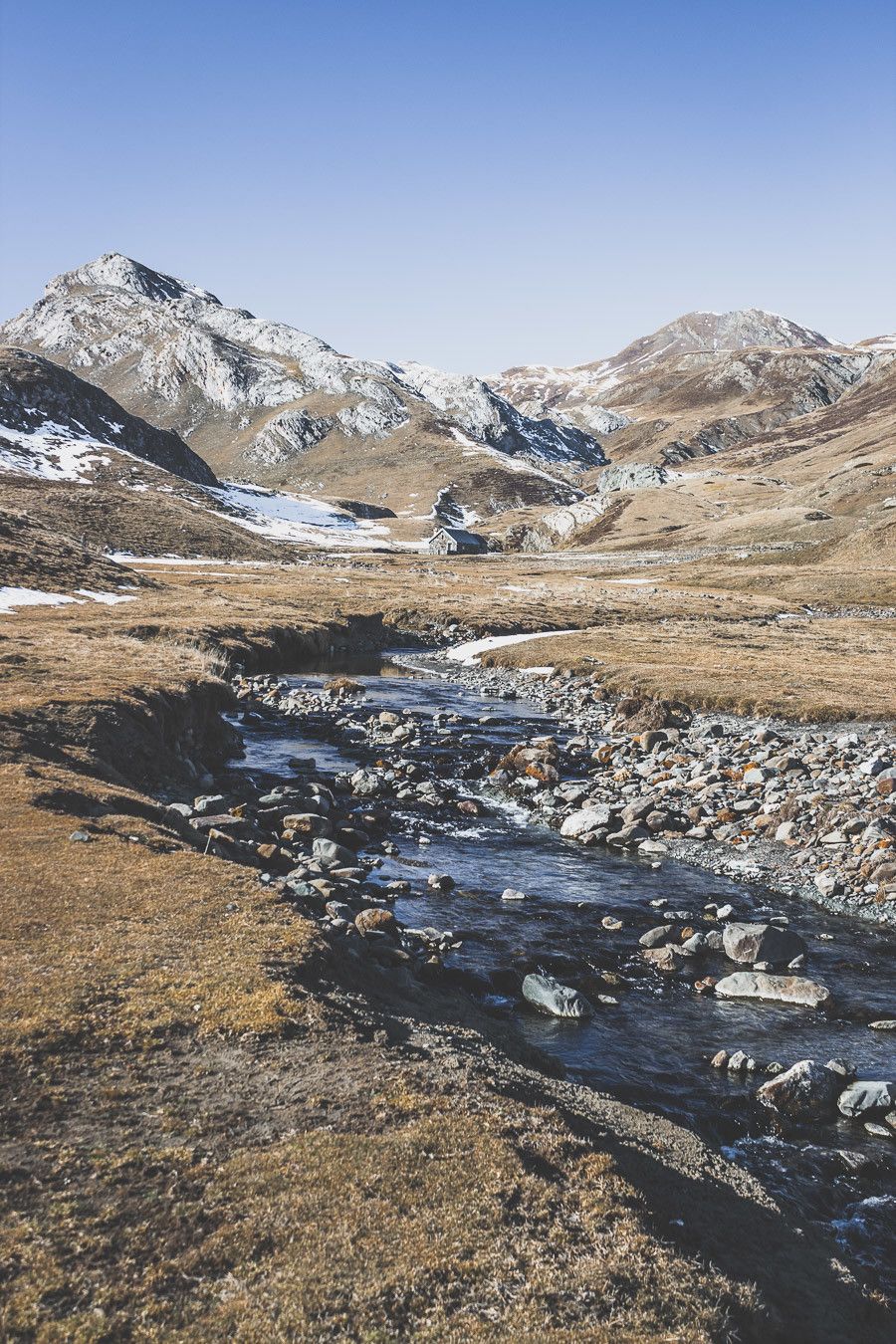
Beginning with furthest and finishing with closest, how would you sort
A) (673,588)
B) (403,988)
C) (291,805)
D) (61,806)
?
(673,588), (291,805), (61,806), (403,988)

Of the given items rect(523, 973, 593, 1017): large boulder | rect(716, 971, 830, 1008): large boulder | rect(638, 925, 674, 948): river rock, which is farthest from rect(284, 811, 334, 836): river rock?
rect(716, 971, 830, 1008): large boulder

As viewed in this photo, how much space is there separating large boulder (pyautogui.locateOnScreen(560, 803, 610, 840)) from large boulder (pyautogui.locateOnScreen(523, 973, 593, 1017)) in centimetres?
1095

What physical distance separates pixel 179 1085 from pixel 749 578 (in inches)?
5513

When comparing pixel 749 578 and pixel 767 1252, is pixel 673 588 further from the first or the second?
pixel 767 1252

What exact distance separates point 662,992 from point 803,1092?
4.25 m

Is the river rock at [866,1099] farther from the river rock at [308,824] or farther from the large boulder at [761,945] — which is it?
the river rock at [308,824]

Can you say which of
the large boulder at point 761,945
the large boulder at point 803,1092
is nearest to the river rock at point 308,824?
the large boulder at point 761,945

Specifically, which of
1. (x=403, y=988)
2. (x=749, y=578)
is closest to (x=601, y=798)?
(x=403, y=988)

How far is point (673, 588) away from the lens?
129m

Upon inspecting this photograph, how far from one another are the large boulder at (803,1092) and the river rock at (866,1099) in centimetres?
22

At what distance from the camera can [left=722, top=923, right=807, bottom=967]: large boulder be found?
19172mm

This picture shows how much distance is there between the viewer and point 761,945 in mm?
19172

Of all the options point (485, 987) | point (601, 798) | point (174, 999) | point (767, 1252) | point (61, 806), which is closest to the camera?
point (767, 1252)

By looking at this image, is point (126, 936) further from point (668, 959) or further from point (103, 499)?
point (103, 499)
